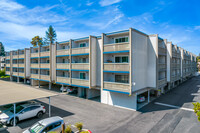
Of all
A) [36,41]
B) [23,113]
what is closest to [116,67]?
[23,113]

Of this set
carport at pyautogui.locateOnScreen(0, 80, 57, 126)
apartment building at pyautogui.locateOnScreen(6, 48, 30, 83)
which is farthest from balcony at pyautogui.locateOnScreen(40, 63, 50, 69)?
carport at pyautogui.locateOnScreen(0, 80, 57, 126)

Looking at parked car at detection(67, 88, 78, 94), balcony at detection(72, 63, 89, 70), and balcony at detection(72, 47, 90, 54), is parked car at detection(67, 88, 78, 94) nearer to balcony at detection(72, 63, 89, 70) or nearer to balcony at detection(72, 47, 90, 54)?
balcony at detection(72, 63, 89, 70)

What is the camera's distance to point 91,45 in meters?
21.9

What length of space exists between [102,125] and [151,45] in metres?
15.8

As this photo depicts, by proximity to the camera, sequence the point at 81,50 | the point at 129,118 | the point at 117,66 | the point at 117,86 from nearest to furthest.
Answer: the point at 129,118 < the point at 117,86 < the point at 117,66 < the point at 81,50

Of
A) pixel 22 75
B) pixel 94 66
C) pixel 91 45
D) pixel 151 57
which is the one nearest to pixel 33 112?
pixel 94 66

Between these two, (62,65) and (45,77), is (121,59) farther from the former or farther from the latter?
(45,77)

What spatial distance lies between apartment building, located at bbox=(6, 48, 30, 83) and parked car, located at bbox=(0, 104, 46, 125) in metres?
27.5

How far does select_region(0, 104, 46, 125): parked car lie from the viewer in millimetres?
13398

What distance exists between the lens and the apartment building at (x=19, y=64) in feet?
128

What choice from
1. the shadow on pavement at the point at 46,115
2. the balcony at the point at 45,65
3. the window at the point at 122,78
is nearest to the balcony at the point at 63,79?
the balcony at the point at 45,65

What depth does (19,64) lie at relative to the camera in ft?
137

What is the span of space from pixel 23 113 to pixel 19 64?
3394 cm

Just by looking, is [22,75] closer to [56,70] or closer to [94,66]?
[56,70]
